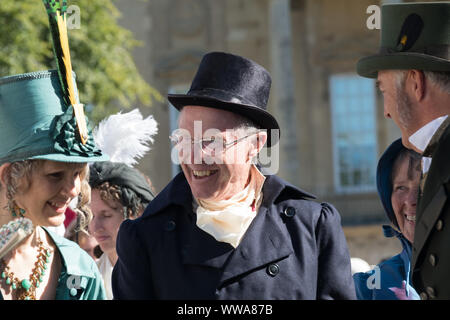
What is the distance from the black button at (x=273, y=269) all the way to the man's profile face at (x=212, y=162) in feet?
1.30

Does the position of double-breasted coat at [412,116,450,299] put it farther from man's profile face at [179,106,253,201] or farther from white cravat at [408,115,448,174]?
man's profile face at [179,106,253,201]

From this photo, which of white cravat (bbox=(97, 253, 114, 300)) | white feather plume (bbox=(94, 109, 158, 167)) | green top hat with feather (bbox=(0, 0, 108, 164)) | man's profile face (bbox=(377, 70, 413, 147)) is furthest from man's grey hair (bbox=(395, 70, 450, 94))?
white cravat (bbox=(97, 253, 114, 300))

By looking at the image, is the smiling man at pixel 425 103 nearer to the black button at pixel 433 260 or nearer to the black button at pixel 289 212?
the black button at pixel 433 260

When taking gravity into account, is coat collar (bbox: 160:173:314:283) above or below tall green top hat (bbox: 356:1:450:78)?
below

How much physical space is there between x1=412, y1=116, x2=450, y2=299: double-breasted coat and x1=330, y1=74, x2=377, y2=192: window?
1742cm

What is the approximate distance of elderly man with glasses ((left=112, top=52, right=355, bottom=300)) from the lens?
12.3ft

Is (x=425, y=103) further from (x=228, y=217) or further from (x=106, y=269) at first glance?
(x=106, y=269)

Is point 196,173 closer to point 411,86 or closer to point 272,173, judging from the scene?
point 272,173

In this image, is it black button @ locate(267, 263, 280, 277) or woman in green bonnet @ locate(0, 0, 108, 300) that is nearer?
black button @ locate(267, 263, 280, 277)

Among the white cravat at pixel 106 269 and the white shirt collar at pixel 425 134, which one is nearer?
the white shirt collar at pixel 425 134

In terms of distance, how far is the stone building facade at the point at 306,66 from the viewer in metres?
20.4

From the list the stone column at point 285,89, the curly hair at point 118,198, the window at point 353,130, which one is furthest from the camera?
the window at point 353,130

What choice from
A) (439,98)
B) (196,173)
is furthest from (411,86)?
(196,173)

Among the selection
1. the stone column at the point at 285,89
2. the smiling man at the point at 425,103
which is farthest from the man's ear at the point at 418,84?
the stone column at the point at 285,89
